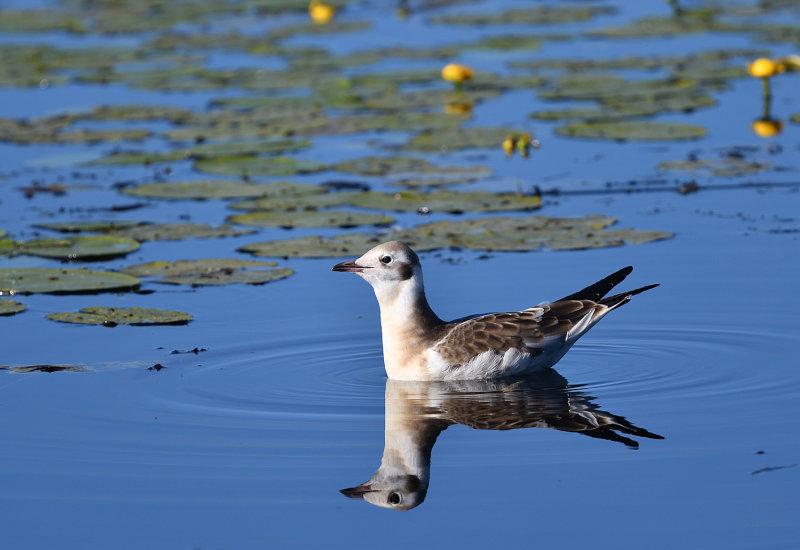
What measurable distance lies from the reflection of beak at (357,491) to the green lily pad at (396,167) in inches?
320

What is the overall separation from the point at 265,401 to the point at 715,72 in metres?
12.9

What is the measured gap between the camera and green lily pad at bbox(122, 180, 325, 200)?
46.6 feet

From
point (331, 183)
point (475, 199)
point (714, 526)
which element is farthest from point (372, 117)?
point (714, 526)

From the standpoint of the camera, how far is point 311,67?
2233cm

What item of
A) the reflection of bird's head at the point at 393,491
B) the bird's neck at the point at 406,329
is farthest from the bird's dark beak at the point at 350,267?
the reflection of bird's head at the point at 393,491

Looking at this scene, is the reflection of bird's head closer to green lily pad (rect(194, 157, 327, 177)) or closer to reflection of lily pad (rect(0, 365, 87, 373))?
reflection of lily pad (rect(0, 365, 87, 373))

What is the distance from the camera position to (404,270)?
9.18 meters

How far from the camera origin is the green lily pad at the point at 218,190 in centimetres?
1422

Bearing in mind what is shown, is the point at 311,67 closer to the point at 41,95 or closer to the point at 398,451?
the point at 41,95

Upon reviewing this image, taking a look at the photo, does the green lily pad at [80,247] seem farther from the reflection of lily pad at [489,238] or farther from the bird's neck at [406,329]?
the bird's neck at [406,329]

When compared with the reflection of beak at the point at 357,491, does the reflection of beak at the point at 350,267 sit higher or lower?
higher

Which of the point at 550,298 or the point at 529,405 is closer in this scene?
the point at 529,405

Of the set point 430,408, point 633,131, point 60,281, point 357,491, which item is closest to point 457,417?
point 430,408

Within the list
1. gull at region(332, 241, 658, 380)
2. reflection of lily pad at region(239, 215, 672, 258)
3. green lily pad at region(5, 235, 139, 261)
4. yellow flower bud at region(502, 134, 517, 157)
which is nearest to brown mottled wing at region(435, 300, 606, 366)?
gull at region(332, 241, 658, 380)
